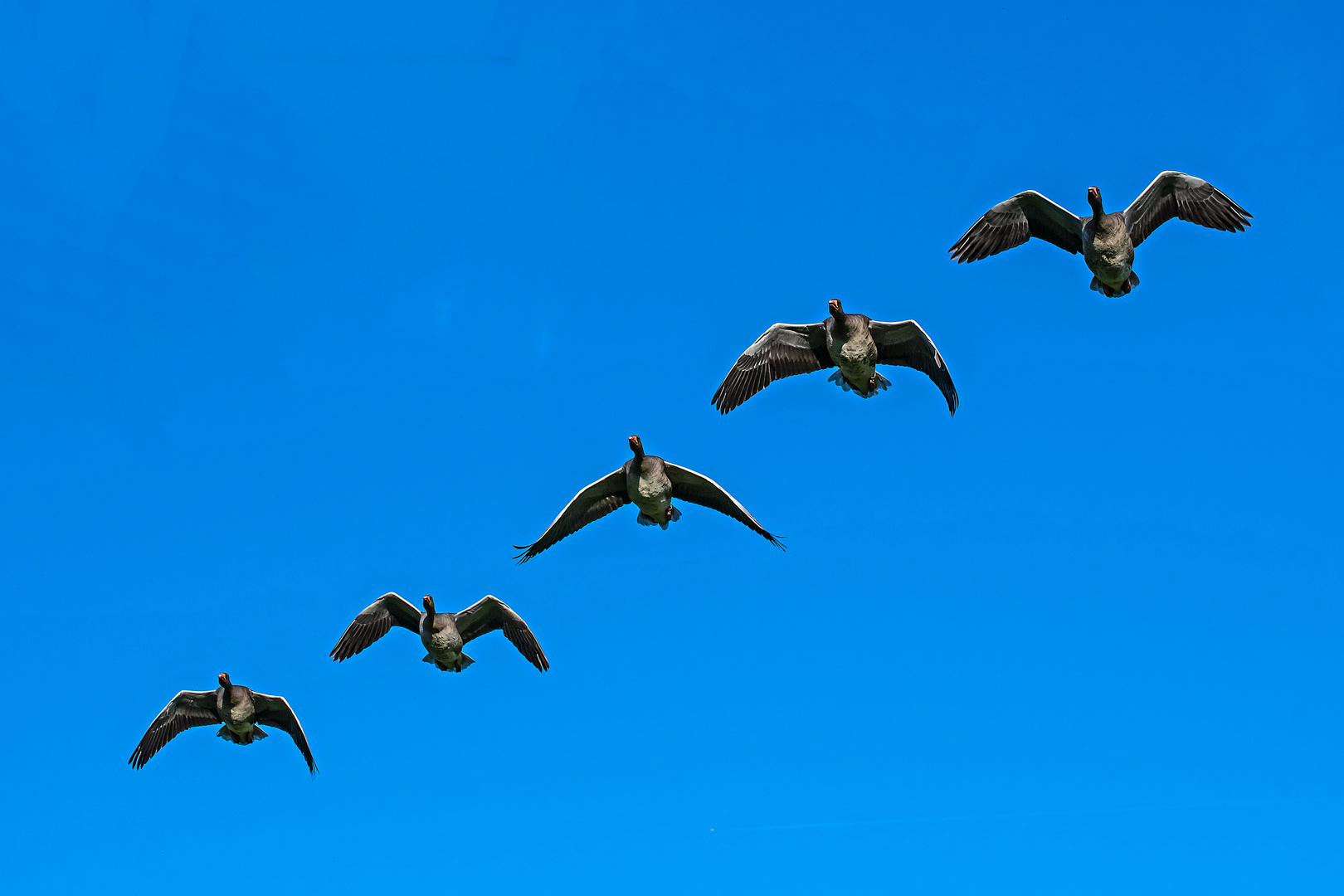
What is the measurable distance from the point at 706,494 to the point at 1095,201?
7.60m

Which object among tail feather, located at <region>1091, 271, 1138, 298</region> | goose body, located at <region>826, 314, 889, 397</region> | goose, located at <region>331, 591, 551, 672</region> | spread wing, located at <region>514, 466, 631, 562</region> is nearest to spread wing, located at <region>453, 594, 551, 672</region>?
goose, located at <region>331, 591, 551, 672</region>

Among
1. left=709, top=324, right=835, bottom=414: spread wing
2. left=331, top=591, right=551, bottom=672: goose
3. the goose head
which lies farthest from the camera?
left=331, top=591, right=551, bottom=672: goose

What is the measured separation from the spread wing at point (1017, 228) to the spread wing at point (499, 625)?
10.7m

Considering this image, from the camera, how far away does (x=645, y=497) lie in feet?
62.5

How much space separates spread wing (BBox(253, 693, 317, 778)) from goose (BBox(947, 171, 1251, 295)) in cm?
1543

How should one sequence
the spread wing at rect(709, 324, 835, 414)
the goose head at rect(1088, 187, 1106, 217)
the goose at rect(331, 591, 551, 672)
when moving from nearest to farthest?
the goose head at rect(1088, 187, 1106, 217) < the spread wing at rect(709, 324, 835, 414) < the goose at rect(331, 591, 551, 672)

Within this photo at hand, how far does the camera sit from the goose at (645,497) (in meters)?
19.0

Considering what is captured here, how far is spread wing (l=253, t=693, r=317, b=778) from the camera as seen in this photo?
23484mm


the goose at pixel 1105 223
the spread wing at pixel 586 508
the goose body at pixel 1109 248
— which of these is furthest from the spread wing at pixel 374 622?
the goose body at pixel 1109 248

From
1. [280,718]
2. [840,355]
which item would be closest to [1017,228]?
[840,355]

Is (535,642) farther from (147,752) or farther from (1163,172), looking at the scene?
(1163,172)

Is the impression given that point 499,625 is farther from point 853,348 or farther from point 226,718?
point 853,348

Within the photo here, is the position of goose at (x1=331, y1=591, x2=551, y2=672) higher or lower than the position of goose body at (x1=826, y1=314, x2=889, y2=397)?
lower

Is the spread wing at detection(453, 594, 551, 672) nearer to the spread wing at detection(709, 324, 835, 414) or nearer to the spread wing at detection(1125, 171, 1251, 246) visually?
the spread wing at detection(709, 324, 835, 414)
